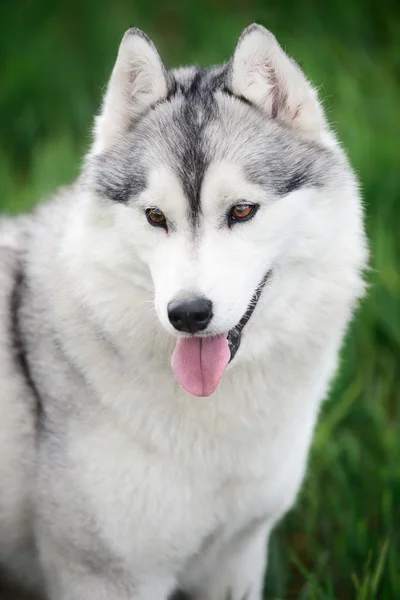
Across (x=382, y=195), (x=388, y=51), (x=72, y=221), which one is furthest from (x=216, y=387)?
(x=388, y=51)

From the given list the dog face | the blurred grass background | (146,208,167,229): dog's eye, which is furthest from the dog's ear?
the blurred grass background

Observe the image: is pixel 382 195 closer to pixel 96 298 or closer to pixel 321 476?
pixel 321 476

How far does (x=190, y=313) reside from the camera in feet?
6.97

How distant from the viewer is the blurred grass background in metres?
3.20

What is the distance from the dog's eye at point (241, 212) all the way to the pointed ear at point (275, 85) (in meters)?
0.34

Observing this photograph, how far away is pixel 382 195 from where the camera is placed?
4914 millimetres

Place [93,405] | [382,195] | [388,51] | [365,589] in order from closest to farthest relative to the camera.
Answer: [93,405]
[365,589]
[382,195]
[388,51]

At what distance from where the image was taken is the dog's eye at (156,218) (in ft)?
7.45

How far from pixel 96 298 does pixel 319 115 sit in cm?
84

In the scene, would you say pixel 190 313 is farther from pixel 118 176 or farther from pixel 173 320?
pixel 118 176

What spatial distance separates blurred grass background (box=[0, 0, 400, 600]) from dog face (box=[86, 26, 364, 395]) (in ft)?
1.73

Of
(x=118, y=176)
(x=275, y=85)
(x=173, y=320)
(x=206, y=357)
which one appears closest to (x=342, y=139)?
(x=275, y=85)

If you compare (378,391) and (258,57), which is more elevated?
(258,57)

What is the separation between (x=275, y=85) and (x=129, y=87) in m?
0.42
